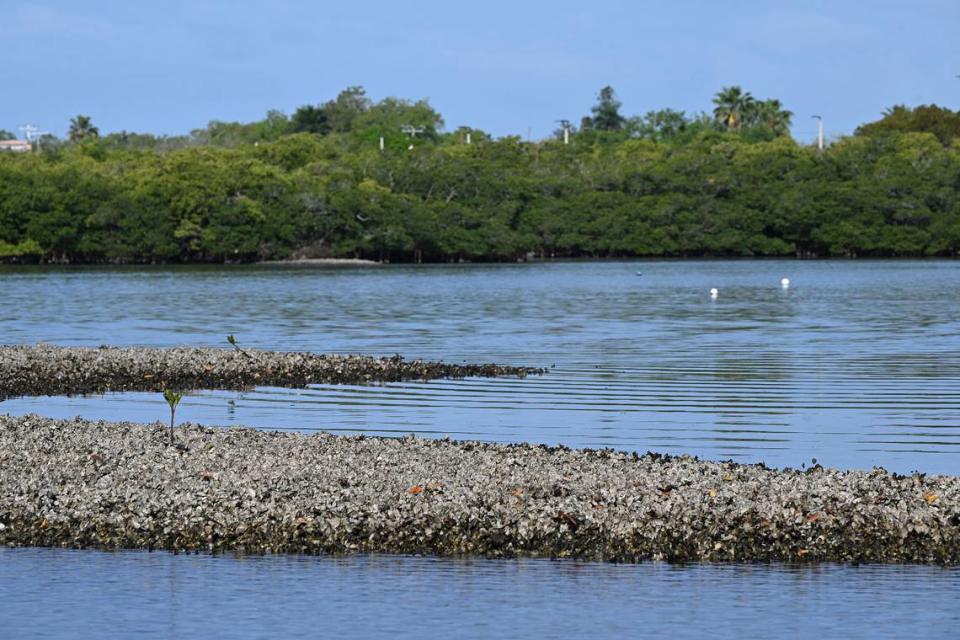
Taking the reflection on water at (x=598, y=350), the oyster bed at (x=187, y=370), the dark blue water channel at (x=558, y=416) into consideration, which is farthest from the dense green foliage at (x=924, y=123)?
the oyster bed at (x=187, y=370)

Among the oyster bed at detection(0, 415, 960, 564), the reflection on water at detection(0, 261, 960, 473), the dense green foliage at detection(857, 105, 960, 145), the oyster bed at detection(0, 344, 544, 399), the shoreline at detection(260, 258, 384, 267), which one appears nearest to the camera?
the oyster bed at detection(0, 415, 960, 564)

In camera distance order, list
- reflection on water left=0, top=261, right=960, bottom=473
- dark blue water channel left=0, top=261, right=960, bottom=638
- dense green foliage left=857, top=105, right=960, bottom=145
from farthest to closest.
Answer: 1. dense green foliage left=857, top=105, right=960, bottom=145
2. reflection on water left=0, top=261, right=960, bottom=473
3. dark blue water channel left=0, top=261, right=960, bottom=638

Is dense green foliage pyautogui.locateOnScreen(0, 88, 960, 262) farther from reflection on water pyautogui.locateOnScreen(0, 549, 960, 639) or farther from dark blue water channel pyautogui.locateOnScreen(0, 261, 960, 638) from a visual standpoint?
reflection on water pyautogui.locateOnScreen(0, 549, 960, 639)

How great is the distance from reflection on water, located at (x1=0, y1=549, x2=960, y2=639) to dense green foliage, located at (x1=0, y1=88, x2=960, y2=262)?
134 m

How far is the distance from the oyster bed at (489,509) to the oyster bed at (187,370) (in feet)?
48.8

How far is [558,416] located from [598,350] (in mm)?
18205

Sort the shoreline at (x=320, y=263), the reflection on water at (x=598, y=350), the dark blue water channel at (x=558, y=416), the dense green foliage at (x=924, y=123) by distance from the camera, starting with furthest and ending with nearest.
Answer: the dense green foliage at (x=924, y=123), the shoreline at (x=320, y=263), the reflection on water at (x=598, y=350), the dark blue water channel at (x=558, y=416)

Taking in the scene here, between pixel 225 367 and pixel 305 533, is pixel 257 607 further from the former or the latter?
pixel 225 367

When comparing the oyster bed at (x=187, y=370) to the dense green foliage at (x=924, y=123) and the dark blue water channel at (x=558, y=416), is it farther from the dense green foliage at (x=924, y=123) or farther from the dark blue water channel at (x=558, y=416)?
the dense green foliage at (x=924, y=123)

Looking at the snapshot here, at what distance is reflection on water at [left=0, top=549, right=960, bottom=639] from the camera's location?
1502 cm

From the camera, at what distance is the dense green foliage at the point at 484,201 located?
15025 cm

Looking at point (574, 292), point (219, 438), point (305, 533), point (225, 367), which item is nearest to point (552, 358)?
point (225, 367)

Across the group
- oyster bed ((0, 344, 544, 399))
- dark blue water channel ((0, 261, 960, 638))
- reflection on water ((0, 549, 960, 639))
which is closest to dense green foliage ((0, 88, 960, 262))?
dark blue water channel ((0, 261, 960, 638))

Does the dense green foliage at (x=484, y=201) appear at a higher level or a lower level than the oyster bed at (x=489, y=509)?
higher
